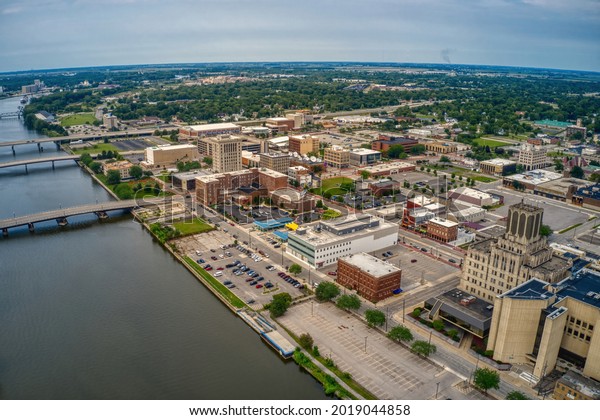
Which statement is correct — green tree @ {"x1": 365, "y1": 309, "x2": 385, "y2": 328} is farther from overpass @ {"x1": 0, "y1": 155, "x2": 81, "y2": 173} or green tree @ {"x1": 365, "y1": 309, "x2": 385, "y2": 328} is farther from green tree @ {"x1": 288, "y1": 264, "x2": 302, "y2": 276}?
overpass @ {"x1": 0, "y1": 155, "x2": 81, "y2": 173}

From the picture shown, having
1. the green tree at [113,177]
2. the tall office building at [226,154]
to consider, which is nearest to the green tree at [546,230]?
the tall office building at [226,154]

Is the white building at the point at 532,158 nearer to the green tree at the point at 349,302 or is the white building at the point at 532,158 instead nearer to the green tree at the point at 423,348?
the green tree at the point at 349,302

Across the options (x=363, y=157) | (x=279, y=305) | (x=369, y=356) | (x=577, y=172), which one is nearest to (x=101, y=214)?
(x=279, y=305)

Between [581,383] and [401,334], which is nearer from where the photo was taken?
[581,383]

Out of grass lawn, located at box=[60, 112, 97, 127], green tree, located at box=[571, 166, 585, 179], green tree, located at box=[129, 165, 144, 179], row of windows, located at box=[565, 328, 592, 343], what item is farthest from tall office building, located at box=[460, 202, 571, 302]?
grass lawn, located at box=[60, 112, 97, 127]

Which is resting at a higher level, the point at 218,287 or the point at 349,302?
the point at 349,302

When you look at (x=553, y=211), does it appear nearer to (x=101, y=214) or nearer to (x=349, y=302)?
(x=349, y=302)
